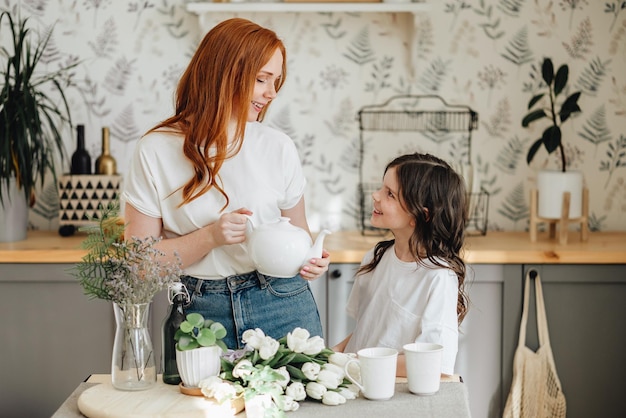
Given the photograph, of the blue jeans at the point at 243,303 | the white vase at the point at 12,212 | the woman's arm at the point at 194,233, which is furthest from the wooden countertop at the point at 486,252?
the woman's arm at the point at 194,233

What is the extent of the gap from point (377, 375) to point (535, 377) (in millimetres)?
1577

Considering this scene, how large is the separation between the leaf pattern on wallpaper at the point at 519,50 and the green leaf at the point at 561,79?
20 centimetres

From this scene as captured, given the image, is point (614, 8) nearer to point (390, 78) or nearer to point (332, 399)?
point (390, 78)

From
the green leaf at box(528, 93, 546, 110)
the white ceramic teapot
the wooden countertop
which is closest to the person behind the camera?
the white ceramic teapot

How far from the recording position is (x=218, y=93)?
184 cm

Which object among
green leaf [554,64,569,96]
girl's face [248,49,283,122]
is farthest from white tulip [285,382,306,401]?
green leaf [554,64,569,96]

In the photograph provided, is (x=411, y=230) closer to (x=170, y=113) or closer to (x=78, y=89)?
(x=170, y=113)

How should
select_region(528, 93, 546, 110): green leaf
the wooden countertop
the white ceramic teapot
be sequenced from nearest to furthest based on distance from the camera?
the white ceramic teapot, the wooden countertop, select_region(528, 93, 546, 110): green leaf

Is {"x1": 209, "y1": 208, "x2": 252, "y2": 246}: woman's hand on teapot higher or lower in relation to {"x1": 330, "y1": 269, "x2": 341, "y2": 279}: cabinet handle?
higher

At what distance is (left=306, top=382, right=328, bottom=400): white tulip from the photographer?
149cm

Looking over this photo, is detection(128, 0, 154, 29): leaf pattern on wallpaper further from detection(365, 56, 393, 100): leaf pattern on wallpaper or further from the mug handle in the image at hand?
the mug handle

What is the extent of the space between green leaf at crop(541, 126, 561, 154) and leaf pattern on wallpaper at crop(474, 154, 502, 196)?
296 millimetres

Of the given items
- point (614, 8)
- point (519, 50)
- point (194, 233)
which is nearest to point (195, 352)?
point (194, 233)

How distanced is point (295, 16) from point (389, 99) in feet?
1.61
